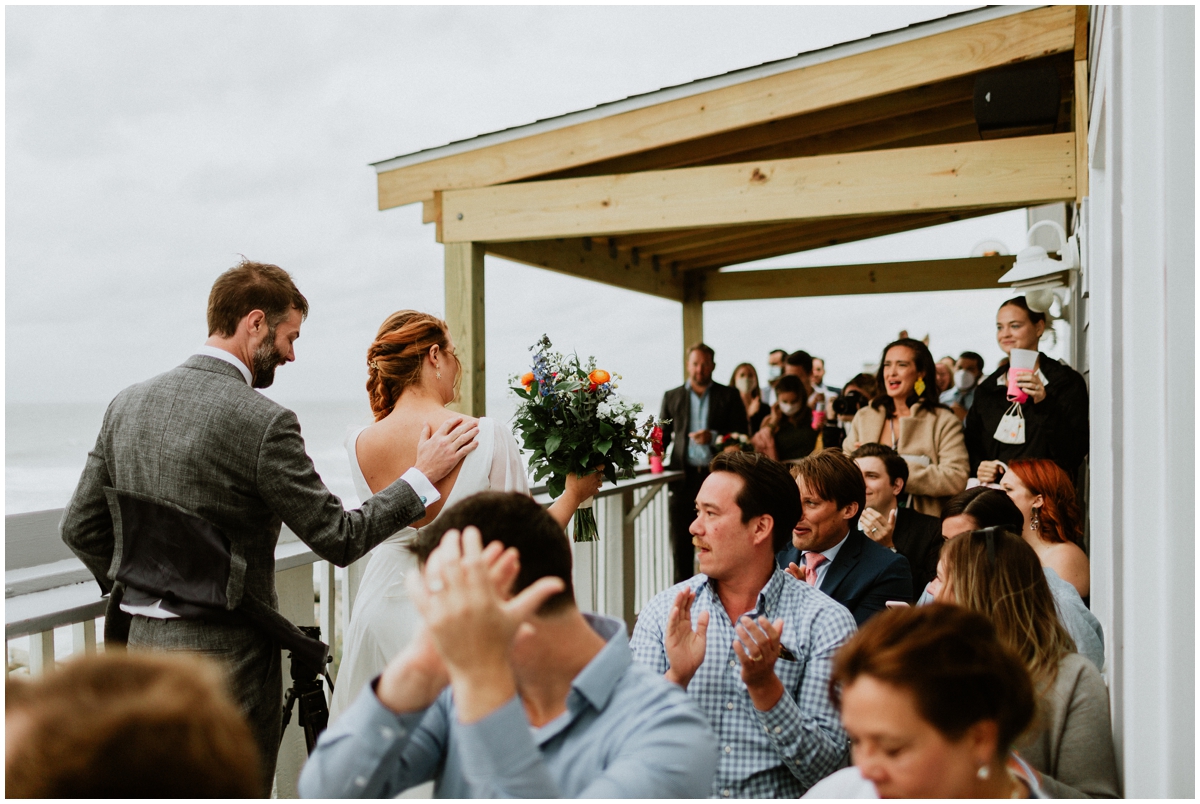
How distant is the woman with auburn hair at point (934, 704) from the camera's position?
42.1 inches

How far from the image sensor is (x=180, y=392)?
1.99 meters

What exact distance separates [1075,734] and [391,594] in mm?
1828

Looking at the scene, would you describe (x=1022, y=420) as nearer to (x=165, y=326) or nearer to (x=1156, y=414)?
(x=1156, y=414)

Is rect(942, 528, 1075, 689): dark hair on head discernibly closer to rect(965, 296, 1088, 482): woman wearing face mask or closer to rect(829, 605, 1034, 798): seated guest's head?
rect(829, 605, 1034, 798): seated guest's head

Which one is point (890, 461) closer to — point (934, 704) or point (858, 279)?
point (934, 704)

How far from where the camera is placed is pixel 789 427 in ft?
20.4

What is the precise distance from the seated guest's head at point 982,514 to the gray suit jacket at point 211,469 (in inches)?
63.4

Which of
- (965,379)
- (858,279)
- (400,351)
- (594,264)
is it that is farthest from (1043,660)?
(965,379)

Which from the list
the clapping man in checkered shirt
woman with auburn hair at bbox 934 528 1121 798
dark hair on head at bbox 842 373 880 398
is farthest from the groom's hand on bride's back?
dark hair on head at bbox 842 373 880 398

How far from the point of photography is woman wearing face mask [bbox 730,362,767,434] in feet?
25.1

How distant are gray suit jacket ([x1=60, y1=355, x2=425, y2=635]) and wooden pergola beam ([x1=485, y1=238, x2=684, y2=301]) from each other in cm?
329

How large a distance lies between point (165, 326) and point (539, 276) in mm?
38089

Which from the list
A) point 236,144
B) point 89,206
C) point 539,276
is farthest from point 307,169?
point 539,276

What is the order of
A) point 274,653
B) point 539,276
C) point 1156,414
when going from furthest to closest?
point 539,276 → point 274,653 → point 1156,414
